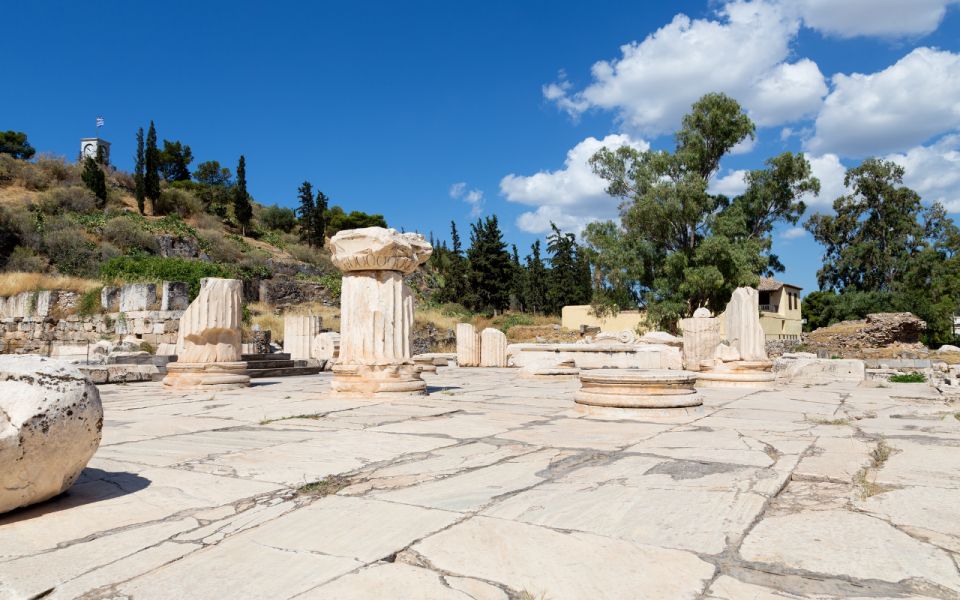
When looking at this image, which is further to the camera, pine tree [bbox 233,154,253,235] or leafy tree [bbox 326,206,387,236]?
leafy tree [bbox 326,206,387,236]

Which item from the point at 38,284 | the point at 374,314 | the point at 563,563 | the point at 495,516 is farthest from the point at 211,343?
the point at 38,284

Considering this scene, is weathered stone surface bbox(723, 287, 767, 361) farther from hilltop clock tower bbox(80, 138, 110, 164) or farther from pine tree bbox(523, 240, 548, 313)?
hilltop clock tower bbox(80, 138, 110, 164)

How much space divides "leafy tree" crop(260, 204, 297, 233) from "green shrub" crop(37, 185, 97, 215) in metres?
15.4

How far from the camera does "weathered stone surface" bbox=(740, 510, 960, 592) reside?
2072 mm

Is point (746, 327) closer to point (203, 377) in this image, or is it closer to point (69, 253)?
point (203, 377)

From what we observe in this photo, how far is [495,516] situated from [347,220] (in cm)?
5270

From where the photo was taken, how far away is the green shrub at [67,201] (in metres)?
32.8

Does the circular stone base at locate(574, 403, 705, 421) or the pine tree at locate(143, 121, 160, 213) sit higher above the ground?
the pine tree at locate(143, 121, 160, 213)

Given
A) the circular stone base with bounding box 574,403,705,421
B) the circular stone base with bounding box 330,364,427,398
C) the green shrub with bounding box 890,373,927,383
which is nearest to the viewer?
the circular stone base with bounding box 574,403,705,421

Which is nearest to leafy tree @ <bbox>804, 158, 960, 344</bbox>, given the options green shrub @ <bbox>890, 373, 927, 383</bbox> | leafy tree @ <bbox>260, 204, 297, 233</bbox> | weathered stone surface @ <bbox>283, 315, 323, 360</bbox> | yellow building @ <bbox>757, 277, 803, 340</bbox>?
yellow building @ <bbox>757, 277, 803, 340</bbox>

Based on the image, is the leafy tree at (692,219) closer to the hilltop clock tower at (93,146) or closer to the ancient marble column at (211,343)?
the ancient marble column at (211,343)

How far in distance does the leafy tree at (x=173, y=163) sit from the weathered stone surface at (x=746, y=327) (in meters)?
50.2

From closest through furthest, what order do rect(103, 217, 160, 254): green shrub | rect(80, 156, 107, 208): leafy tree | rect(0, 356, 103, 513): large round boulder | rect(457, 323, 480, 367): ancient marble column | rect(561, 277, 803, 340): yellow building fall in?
rect(0, 356, 103, 513): large round boulder < rect(457, 323, 480, 367): ancient marble column < rect(103, 217, 160, 254): green shrub < rect(561, 277, 803, 340): yellow building < rect(80, 156, 107, 208): leafy tree

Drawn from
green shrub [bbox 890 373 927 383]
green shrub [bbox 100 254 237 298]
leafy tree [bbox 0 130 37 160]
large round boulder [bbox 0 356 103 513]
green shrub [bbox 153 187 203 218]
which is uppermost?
leafy tree [bbox 0 130 37 160]
